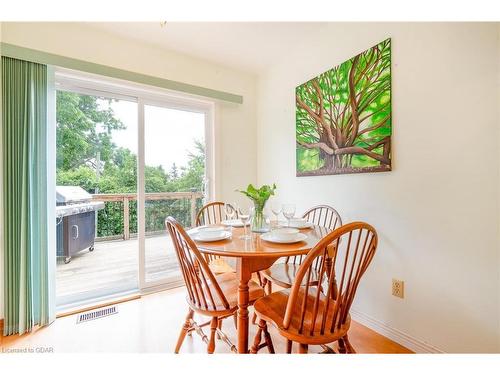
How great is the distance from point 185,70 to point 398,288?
2.69 meters

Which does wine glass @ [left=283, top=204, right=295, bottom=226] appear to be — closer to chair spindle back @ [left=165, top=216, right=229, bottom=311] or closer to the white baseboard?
chair spindle back @ [left=165, top=216, right=229, bottom=311]

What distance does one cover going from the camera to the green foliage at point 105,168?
6.68ft

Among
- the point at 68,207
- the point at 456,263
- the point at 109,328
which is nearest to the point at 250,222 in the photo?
the point at 456,263

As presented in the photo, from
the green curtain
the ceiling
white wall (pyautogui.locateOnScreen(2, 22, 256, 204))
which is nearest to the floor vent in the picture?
the green curtain

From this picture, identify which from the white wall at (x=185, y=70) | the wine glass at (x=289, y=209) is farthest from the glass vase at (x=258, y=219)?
the white wall at (x=185, y=70)

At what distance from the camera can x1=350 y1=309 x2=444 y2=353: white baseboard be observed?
143 cm

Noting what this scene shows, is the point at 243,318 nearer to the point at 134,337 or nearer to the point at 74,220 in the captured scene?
the point at 134,337

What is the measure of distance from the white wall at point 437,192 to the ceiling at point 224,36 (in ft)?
1.70

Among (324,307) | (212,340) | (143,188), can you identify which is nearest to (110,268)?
(143,188)

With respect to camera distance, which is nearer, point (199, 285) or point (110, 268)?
point (199, 285)

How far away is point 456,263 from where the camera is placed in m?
1.32


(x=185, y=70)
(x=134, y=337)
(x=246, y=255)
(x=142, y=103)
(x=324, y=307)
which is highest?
(x=185, y=70)

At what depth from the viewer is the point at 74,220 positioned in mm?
2121

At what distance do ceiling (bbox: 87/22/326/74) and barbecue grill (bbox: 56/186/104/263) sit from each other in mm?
1454
